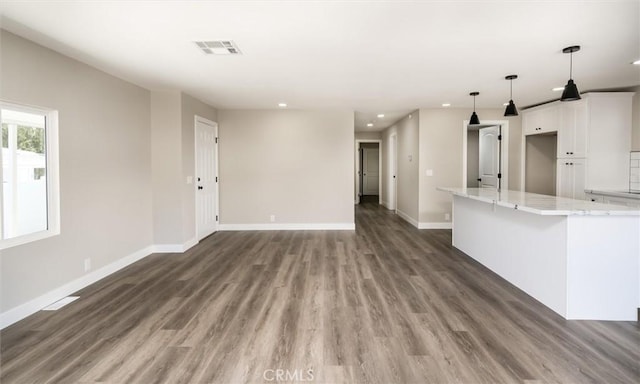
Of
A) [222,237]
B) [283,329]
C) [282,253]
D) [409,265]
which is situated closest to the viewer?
[283,329]

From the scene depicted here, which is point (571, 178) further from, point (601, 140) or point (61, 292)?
point (61, 292)

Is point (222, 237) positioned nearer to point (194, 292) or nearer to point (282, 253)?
point (282, 253)

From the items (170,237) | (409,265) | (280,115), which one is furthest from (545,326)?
(280,115)

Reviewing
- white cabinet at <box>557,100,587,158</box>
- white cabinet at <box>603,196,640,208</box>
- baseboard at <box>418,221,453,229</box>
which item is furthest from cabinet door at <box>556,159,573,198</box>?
baseboard at <box>418,221,453,229</box>

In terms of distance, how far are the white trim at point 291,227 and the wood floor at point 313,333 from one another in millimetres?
2420

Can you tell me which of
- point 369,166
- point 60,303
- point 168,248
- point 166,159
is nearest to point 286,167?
point 166,159

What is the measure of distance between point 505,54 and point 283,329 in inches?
139

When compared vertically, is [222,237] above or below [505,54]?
below

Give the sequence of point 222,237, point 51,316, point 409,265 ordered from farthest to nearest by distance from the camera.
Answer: point 222,237, point 409,265, point 51,316

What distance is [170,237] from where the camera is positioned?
4848 mm

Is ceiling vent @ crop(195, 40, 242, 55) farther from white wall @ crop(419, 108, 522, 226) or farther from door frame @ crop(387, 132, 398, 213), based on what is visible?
door frame @ crop(387, 132, 398, 213)

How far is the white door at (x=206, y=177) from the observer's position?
5.45m

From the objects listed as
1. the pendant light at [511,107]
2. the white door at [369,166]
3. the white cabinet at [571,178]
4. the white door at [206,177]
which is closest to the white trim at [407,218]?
the white cabinet at [571,178]

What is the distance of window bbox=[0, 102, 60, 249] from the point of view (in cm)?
267
